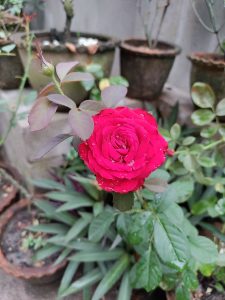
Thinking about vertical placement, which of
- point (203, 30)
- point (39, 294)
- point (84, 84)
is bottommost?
point (39, 294)

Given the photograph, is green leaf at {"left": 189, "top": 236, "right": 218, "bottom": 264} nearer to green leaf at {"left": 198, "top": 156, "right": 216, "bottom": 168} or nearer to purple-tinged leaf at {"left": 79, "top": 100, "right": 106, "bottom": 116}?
green leaf at {"left": 198, "top": 156, "right": 216, "bottom": 168}


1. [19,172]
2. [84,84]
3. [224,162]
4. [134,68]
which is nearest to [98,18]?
[134,68]

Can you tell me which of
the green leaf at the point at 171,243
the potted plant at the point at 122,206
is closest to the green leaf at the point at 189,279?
the potted plant at the point at 122,206

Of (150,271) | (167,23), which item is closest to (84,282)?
(150,271)

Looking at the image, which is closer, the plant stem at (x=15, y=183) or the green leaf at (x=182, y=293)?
the green leaf at (x=182, y=293)

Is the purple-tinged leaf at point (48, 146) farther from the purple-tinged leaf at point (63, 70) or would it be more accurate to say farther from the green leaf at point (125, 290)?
the green leaf at point (125, 290)

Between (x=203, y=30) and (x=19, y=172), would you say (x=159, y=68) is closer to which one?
(x=203, y=30)

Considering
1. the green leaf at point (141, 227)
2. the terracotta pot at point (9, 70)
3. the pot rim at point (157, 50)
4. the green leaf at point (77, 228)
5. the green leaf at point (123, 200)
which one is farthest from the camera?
the terracotta pot at point (9, 70)
